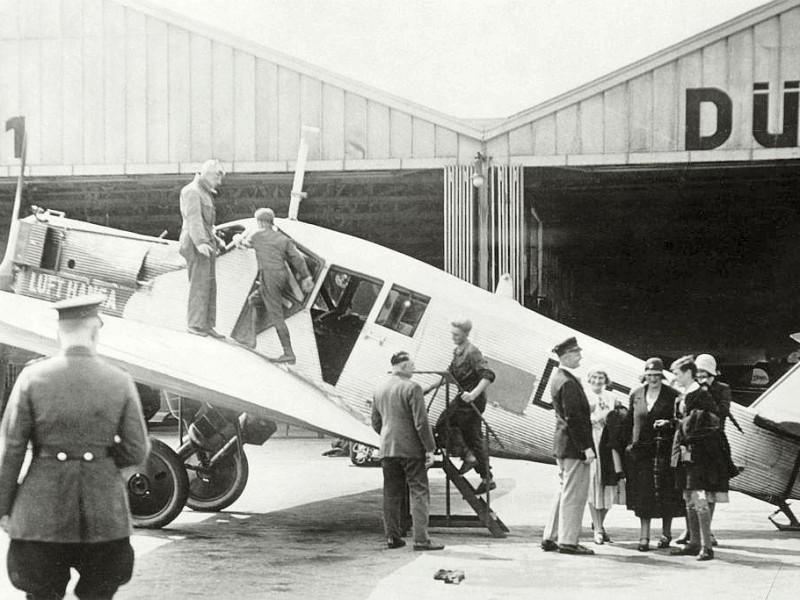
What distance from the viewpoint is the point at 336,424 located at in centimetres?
885

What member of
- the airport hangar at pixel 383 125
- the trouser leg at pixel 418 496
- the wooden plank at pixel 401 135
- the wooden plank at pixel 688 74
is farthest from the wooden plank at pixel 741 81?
the trouser leg at pixel 418 496

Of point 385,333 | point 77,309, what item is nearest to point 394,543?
point 385,333

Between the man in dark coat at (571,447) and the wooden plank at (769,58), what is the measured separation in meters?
9.73

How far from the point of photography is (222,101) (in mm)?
17922

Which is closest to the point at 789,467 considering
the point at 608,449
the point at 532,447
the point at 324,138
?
the point at 608,449

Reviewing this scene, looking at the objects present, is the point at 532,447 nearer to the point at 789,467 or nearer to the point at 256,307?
the point at 789,467

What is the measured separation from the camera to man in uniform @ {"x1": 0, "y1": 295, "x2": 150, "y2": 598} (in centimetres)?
449

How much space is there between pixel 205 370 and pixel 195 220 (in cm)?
172

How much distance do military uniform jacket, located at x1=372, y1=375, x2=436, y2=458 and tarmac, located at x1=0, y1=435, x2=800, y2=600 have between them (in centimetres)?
88

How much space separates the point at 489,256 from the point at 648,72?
4.36 metres

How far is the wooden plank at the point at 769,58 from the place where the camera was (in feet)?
53.1

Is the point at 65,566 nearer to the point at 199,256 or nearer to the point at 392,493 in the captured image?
the point at 392,493

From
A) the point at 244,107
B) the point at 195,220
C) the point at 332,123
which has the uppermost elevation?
the point at 244,107

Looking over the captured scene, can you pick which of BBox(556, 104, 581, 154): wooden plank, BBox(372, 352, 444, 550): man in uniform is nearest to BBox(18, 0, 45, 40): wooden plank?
BBox(556, 104, 581, 154): wooden plank
